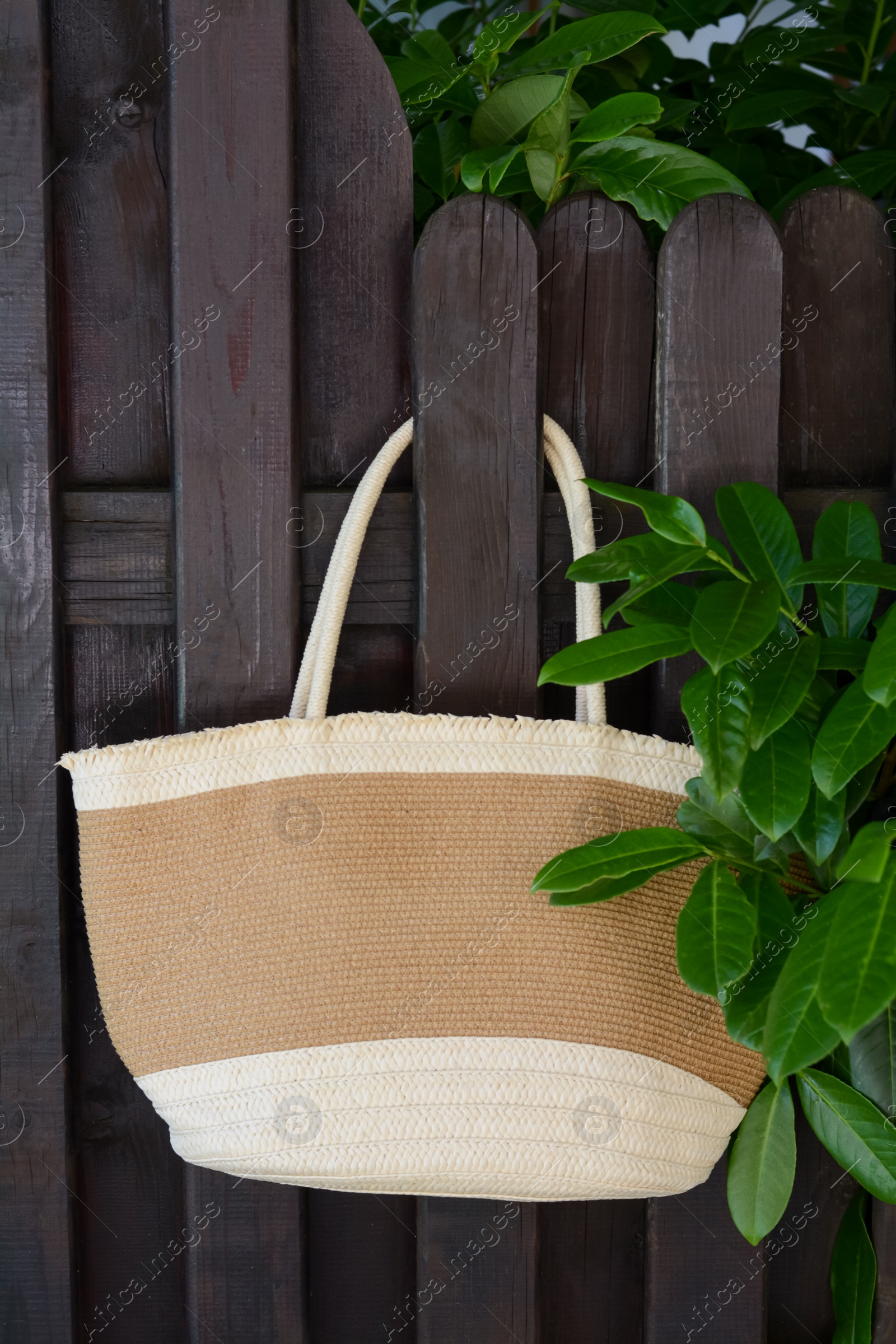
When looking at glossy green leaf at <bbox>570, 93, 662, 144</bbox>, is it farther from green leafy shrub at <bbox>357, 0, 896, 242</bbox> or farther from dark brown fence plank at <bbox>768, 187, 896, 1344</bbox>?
dark brown fence plank at <bbox>768, 187, 896, 1344</bbox>

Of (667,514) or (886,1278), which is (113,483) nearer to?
(667,514)

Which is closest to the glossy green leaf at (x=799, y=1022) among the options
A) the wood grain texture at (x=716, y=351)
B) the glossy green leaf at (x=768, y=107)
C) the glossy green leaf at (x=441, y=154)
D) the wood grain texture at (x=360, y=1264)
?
the wood grain texture at (x=716, y=351)

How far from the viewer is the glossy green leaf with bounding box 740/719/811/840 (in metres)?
0.67

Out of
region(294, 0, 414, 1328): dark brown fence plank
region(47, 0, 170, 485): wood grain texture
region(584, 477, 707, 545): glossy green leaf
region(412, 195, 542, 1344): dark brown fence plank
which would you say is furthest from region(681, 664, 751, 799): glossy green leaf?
region(47, 0, 170, 485): wood grain texture

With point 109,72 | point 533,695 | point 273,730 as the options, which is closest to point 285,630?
point 273,730

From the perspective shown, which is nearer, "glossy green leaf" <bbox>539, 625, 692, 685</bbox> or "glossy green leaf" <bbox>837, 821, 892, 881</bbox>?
"glossy green leaf" <bbox>837, 821, 892, 881</bbox>

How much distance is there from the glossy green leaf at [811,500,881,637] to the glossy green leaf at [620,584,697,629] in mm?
112

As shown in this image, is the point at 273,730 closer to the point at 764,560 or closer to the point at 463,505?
the point at 463,505

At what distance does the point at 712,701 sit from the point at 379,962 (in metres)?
0.36

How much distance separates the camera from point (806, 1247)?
996mm

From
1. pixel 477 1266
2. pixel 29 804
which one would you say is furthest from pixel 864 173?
pixel 477 1266

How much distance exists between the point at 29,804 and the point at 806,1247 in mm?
947

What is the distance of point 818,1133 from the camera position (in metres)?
0.81

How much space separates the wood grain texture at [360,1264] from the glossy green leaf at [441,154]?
1.12 m
